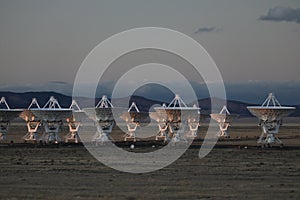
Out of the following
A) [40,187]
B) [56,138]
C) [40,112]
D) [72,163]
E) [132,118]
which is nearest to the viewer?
[40,187]

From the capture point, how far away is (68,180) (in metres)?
28.7

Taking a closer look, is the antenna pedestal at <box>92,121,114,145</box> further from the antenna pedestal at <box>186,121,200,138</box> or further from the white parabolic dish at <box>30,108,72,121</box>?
the antenna pedestal at <box>186,121,200,138</box>

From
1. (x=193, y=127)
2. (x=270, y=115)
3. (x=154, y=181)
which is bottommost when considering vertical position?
(x=154, y=181)

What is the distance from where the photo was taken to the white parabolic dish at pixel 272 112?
64106 millimetres

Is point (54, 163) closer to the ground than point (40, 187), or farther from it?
farther from it

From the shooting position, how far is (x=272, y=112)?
64938 millimetres

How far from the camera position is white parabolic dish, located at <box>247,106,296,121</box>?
64106mm

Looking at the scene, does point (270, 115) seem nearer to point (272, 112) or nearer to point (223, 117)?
point (272, 112)

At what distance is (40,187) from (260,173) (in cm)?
1240

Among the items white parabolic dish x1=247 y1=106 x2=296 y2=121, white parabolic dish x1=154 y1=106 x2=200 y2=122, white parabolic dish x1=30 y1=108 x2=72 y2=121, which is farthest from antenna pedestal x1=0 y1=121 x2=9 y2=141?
white parabolic dish x1=247 y1=106 x2=296 y2=121

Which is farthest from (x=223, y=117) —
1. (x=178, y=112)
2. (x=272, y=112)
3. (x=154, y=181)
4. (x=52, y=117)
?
(x=154, y=181)

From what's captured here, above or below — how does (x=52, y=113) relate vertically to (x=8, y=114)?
below

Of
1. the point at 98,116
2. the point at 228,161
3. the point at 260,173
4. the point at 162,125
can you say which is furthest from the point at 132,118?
the point at 260,173

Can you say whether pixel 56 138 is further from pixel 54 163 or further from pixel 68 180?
pixel 68 180
